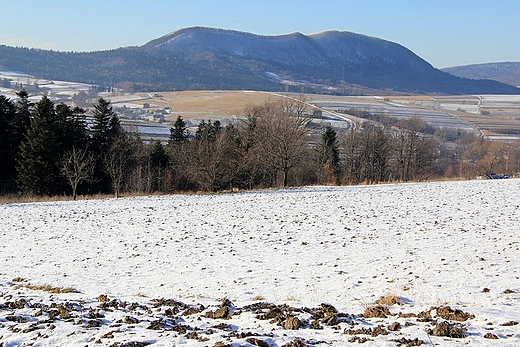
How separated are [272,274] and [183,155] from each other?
127 feet

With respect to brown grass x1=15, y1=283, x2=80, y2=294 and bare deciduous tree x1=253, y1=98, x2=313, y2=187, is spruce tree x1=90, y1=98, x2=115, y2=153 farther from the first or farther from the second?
brown grass x1=15, y1=283, x2=80, y2=294

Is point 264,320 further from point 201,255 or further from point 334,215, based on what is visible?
point 334,215

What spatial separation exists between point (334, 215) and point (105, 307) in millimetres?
13858

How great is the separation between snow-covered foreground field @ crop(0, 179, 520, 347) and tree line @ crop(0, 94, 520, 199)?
49.4 ft

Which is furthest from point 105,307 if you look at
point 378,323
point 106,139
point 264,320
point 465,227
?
point 106,139

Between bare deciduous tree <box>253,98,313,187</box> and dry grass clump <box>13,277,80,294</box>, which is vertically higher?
bare deciduous tree <box>253,98,313,187</box>

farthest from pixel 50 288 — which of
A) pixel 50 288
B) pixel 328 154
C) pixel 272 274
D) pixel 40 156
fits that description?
pixel 328 154

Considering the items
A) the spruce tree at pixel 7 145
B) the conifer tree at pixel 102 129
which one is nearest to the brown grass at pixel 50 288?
the spruce tree at pixel 7 145

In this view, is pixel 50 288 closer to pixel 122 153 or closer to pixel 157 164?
pixel 122 153

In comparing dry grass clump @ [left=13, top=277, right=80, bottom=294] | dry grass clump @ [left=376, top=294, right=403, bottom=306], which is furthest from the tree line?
dry grass clump @ [left=376, top=294, right=403, bottom=306]

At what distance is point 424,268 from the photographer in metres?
12.4

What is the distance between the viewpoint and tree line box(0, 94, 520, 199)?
135ft

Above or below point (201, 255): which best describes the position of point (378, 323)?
above

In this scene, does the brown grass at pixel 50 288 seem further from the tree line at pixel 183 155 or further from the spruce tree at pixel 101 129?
the spruce tree at pixel 101 129
